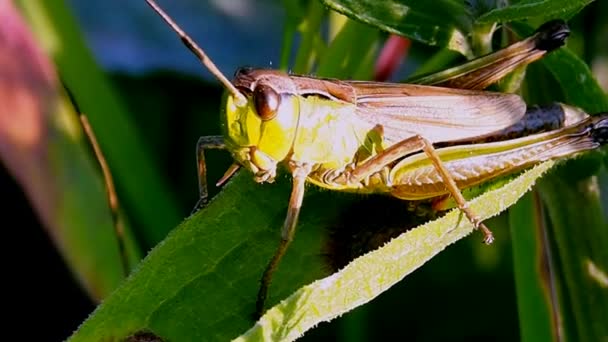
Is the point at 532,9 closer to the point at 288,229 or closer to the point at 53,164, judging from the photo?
the point at 288,229

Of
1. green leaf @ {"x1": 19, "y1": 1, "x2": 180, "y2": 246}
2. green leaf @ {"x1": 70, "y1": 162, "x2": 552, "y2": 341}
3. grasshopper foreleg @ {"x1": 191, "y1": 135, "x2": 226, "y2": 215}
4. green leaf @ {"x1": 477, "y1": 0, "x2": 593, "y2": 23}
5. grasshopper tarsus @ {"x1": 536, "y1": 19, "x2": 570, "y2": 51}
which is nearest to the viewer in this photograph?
green leaf @ {"x1": 70, "y1": 162, "x2": 552, "y2": 341}

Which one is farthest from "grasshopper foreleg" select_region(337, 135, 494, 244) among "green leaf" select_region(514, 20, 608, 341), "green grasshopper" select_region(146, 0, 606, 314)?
"green leaf" select_region(514, 20, 608, 341)

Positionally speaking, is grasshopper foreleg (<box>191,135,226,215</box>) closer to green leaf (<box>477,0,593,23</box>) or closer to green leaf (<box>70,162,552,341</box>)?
green leaf (<box>70,162,552,341</box>)

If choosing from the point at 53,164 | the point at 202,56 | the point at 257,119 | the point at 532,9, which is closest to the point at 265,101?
the point at 257,119

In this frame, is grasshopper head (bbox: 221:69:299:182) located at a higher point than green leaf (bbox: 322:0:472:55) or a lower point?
lower

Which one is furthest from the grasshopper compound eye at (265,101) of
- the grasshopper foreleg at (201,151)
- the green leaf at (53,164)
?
the green leaf at (53,164)
